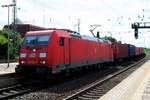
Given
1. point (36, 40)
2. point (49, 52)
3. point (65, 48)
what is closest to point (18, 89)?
point (49, 52)

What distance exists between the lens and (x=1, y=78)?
19.8m

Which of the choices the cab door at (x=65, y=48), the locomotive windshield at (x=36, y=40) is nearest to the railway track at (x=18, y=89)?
the cab door at (x=65, y=48)

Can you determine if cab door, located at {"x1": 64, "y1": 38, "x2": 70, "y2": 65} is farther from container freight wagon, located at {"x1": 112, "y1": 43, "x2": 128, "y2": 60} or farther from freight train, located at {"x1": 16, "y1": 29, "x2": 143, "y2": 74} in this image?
container freight wagon, located at {"x1": 112, "y1": 43, "x2": 128, "y2": 60}

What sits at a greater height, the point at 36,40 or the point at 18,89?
the point at 36,40

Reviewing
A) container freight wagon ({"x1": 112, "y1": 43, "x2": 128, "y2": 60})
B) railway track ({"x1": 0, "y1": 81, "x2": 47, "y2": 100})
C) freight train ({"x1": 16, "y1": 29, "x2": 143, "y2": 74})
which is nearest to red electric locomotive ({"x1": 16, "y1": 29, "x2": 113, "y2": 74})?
freight train ({"x1": 16, "y1": 29, "x2": 143, "y2": 74})

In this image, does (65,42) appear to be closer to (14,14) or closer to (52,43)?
(52,43)

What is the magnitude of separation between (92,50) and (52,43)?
9096 millimetres

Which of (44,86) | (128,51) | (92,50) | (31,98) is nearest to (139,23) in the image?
(128,51)

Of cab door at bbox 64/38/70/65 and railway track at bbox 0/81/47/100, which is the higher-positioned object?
cab door at bbox 64/38/70/65

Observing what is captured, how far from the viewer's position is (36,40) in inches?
788

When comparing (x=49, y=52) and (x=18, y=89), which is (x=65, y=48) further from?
(x=18, y=89)

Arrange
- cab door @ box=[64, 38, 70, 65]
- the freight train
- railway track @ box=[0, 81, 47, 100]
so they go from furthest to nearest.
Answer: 1. cab door @ box=[64, 38, 70, 65]
2. the freight train
3. railway track @ box=[0, 81, 47, 100]

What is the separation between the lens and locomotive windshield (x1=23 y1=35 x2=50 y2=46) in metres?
19.6

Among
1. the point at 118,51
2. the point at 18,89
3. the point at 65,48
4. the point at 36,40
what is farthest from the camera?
the point at 118,51
